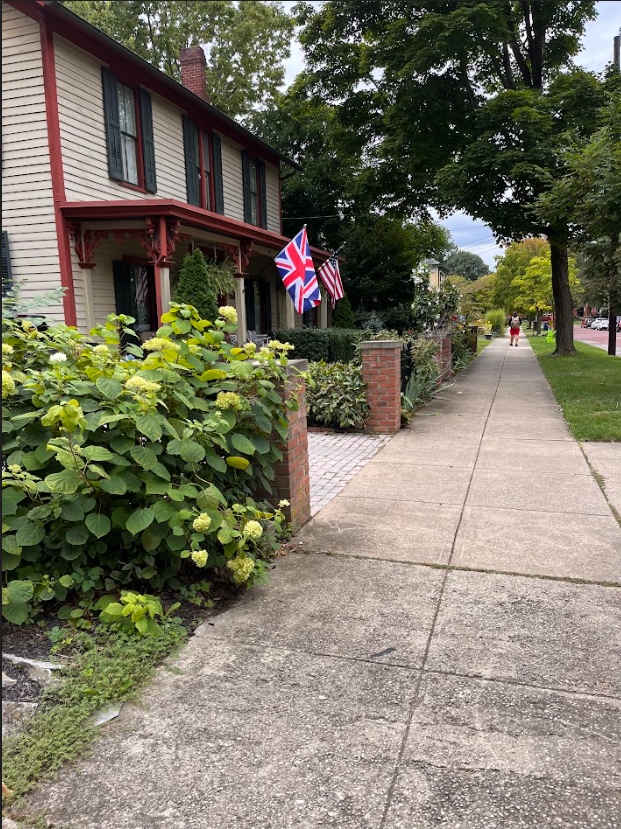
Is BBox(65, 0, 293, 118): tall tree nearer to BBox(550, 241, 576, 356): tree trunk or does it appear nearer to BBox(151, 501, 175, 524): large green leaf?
BBox(550, 241, 576, 356): tree trunk

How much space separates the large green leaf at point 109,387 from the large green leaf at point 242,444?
0.71 m

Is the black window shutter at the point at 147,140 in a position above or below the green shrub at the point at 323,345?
above

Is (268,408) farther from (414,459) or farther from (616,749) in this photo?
(414,459)

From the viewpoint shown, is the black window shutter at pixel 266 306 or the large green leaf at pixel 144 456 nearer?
the large green leaf at pixel 144 456

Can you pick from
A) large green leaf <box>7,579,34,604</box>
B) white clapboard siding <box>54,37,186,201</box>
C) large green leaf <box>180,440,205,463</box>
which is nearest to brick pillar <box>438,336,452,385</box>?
white clapboard siding <box>54,37,186,201</box>

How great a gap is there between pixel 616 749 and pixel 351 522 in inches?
102

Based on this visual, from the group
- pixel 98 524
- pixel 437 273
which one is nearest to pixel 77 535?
pixel 98 524

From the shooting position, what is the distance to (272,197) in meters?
18.8

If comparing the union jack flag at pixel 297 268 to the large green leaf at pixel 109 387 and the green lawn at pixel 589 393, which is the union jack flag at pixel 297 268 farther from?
the large green leaf at pixel 109 387

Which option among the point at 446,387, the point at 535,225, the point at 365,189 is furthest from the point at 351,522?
the point at 365,189

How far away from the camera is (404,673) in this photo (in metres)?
2.65

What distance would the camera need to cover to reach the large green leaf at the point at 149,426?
2.84m

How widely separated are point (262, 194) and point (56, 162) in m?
8.80

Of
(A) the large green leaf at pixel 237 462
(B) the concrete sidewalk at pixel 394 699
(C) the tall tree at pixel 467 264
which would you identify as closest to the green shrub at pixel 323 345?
(B) the concrete sidewalk at pixel 394 699
